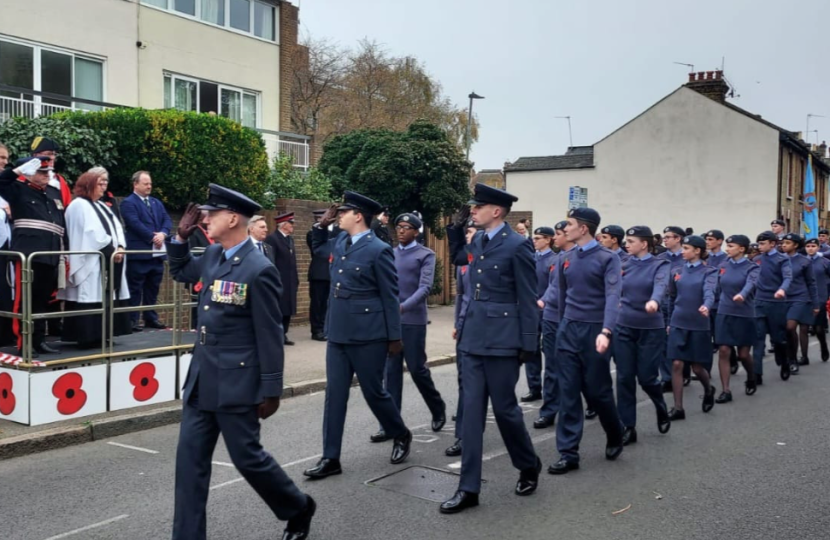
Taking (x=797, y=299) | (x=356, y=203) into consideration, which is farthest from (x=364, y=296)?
(x=797, y=299)

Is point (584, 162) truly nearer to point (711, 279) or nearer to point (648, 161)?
point (648, 161)

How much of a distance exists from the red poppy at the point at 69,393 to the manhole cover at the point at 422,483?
3052mm

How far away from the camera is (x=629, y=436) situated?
301 inches

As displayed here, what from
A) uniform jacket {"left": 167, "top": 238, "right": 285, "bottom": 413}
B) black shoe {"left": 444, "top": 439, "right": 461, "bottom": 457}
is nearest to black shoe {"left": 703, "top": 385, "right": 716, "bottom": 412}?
black shoe {"left": 444, "top": 439, "right": 461, "bottom": 457}

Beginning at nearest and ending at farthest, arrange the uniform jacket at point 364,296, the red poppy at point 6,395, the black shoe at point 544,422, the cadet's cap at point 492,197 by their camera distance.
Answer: the cadet's cap at point 492,197 → the uniform jacket at point 364,296 → the red poppy at point 6,395 → the black shoe at point 544,422

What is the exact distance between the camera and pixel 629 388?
779 cm

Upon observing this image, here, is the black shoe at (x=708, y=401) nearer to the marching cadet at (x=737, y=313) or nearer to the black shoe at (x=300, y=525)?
the marching cadet at (x=737, y=313)

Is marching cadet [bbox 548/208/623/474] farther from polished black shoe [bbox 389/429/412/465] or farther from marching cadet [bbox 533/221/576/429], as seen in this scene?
polished black shoe [bbox 389/429/412/465]

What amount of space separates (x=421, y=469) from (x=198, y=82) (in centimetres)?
1954

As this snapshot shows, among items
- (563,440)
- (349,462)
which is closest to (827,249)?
(563,440)

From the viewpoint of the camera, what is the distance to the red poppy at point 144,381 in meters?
8.07

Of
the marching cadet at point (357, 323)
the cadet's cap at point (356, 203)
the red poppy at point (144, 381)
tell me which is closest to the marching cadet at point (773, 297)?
the marching cadet at point (357, 323)

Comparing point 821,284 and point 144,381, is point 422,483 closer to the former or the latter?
point 144,381

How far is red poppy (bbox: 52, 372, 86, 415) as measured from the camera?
7.34m
